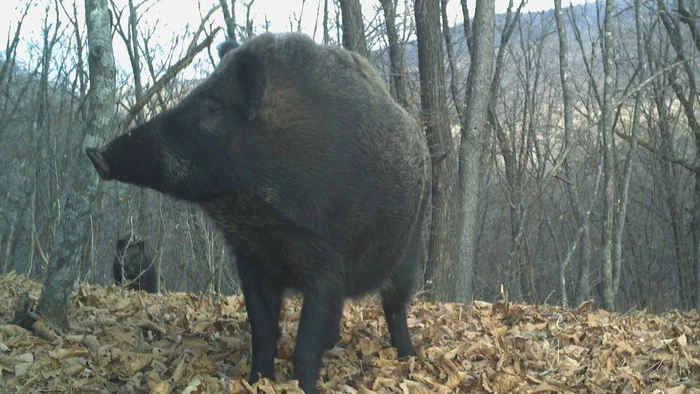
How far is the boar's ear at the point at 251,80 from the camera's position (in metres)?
3.93

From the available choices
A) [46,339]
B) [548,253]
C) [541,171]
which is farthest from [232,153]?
[548,253]

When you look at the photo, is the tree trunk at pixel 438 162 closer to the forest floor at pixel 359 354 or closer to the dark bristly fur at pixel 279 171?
the forest floor at pixel 359 354

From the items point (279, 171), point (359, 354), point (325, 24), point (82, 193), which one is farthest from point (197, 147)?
point (325, 24)

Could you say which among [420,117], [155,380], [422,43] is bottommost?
[155,380]

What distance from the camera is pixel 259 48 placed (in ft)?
13.7

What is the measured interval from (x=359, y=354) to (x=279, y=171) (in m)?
1.78

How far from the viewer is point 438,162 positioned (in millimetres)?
11164

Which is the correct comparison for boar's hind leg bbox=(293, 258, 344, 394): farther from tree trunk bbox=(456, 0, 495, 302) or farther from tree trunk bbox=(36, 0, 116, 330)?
tree trunk bbox=(456, 0, 495, 302)

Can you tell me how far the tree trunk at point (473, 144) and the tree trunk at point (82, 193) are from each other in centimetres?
741

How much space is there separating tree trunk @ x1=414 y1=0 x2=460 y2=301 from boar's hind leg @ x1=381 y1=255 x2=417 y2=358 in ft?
19.3

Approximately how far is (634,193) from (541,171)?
6049 millimetres

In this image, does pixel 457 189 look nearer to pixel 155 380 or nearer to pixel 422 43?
pixel 422 43

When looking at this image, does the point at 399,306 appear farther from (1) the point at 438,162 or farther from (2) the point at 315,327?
(1) the point at 438,162

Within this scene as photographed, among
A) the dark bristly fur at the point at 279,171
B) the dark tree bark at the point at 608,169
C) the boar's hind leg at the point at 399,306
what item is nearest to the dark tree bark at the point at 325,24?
the dark tree bark at the point at 608,169
